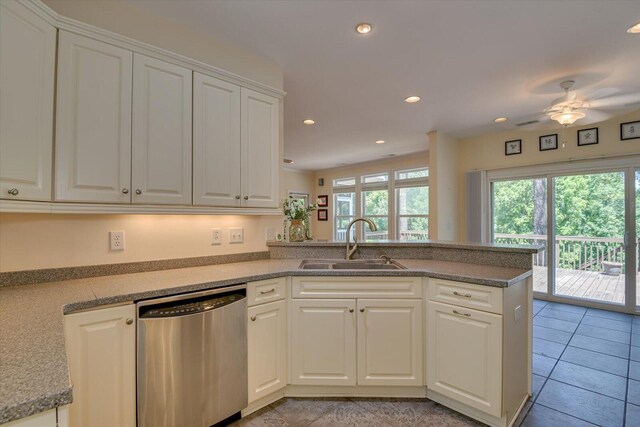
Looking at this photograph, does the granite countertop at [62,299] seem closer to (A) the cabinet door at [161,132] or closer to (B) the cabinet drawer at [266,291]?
(B) the cabinet drawer at [266,291]

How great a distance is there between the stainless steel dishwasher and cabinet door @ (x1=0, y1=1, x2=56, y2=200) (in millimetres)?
802

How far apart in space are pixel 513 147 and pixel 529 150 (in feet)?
0.71

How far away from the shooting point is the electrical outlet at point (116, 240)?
194 centimetres

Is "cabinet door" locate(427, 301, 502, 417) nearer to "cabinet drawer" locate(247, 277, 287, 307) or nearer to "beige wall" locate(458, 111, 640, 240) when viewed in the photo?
"cabinet drawer" locate(247, 277, 287, 307)

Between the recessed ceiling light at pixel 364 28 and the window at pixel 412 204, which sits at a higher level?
the recessed ceiling light at pixel 364 28

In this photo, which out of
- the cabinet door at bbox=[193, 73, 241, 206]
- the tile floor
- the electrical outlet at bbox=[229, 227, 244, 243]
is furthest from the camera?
the electrical outlet at bbox=[229, 227, 244, 243]

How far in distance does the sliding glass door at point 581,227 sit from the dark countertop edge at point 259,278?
3.14m

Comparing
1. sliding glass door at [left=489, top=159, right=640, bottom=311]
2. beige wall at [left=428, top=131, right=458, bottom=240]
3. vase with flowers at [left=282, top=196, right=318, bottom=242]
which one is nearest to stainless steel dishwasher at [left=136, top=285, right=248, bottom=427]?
vase with flowers at [left=282, top=196, right=318, bottom=242]

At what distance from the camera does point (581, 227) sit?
4254 mm

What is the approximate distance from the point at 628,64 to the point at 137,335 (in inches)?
166

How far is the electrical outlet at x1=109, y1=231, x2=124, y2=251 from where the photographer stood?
194 cm

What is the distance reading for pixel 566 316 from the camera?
3744 millimetres

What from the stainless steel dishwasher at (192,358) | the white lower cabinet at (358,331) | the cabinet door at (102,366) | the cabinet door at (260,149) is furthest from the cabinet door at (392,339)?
the cabinet door at (102,366)

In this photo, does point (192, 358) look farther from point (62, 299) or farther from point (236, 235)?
point (236, 235)
